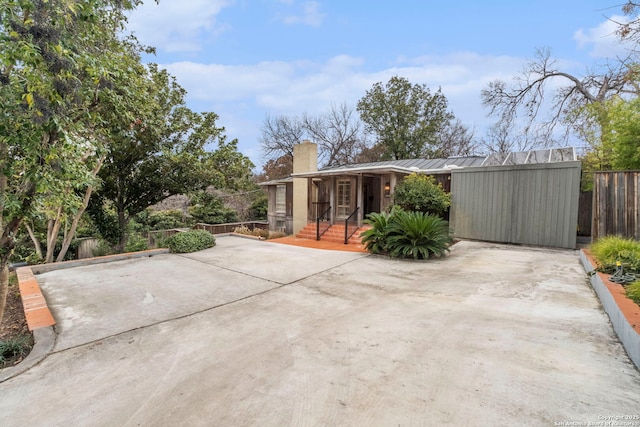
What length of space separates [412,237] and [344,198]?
5633 mm

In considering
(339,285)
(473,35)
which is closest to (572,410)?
(339,285)

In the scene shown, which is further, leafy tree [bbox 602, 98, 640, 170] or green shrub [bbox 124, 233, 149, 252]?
green shrub [bbox 124, 233, 149, 252]

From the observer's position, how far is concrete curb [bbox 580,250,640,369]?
2561mm

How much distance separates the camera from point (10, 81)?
2.77 metres

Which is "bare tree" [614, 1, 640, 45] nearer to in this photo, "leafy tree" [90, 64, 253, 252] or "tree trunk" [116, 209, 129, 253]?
"leafy tree" [90, 64, 253, 252]

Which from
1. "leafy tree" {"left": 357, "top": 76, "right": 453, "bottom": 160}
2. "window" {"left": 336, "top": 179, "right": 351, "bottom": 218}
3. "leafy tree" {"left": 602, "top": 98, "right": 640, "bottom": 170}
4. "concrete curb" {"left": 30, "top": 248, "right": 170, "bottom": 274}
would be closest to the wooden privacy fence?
"leafy tree" {"left": 602, "top": 98, "right": 640, "bottom": 170}

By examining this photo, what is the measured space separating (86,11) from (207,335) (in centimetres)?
326

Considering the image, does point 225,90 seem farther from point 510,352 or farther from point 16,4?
point 510,352

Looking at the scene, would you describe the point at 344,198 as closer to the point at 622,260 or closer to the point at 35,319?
the point at 622,260

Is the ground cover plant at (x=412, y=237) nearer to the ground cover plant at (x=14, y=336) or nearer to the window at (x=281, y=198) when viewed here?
the ground cover plant at (x=14, y=336)

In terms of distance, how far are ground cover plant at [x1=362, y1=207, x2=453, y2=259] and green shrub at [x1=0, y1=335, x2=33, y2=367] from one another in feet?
21.1

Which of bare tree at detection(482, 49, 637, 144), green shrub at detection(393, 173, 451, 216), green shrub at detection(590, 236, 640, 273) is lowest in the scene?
green shrub at detection(590, 236, 640, 273)

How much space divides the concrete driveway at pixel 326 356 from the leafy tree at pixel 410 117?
19842mm

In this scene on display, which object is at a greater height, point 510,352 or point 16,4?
point 16,4
